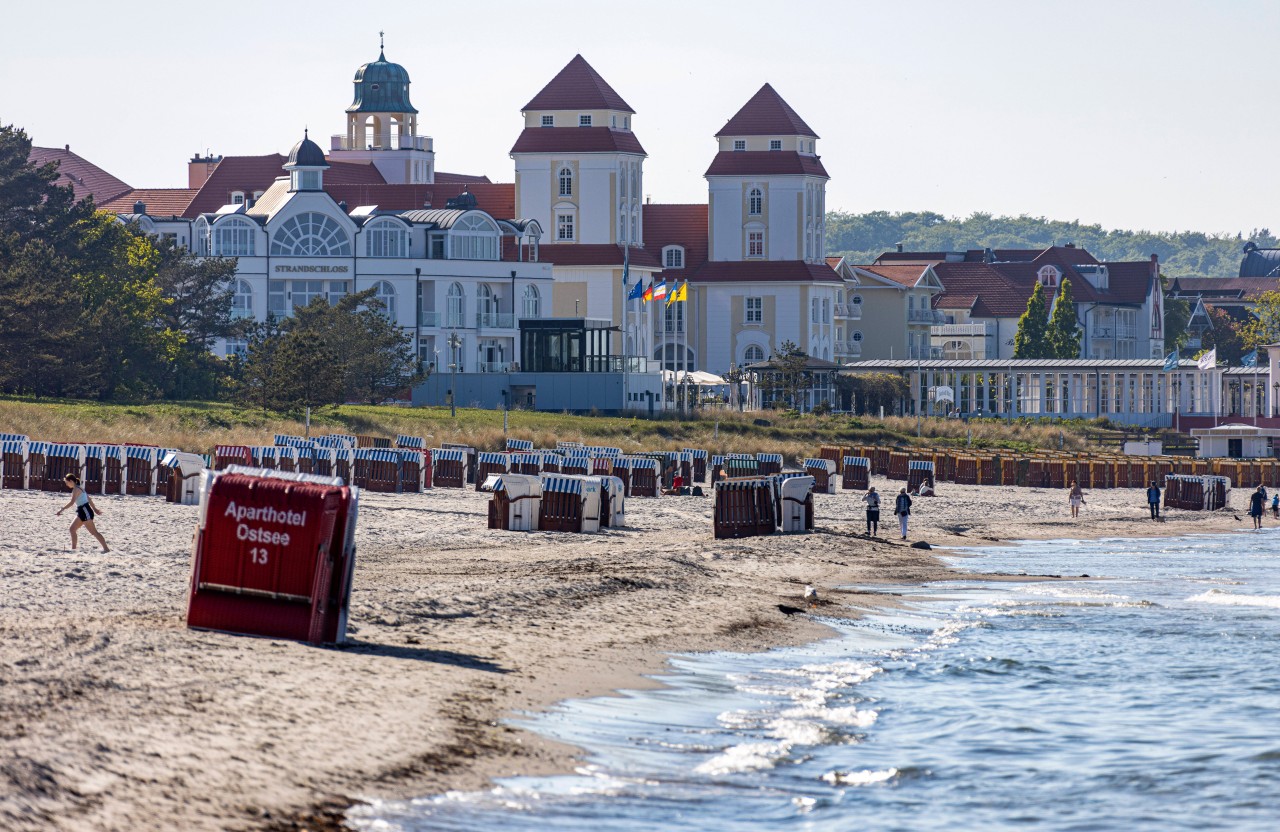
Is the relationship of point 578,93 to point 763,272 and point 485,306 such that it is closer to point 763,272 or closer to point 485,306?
point 763,272

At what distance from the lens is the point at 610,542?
3362 centimetres

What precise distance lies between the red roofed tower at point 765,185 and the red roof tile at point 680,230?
161 centimetres

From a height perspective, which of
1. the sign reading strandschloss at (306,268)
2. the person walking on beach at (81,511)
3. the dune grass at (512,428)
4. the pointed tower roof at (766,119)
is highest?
the pointed tower roof at (766,119)

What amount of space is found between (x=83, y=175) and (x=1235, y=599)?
4769 inches

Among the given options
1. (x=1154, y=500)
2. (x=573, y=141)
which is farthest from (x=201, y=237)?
(x=1154, y=500)

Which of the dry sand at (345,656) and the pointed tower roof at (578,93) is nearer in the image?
the dry sand at (345,656)

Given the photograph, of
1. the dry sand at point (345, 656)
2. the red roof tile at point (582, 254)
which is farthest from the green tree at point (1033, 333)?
the dry sand at point (345, 656)

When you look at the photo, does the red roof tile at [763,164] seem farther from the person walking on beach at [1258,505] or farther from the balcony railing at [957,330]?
the person walking on beach at [1258,505]

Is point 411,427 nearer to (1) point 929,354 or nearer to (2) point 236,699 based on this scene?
(2) point 236,699

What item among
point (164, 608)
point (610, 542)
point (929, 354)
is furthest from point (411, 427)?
point (929, 354)

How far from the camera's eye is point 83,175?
137250mm

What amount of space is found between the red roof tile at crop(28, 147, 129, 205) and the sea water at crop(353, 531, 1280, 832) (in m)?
Answer: 115

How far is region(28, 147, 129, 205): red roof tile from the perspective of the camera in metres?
132

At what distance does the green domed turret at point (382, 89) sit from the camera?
430 ft
